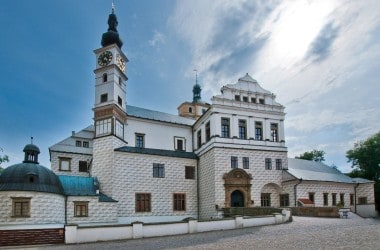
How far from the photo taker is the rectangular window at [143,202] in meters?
29.5

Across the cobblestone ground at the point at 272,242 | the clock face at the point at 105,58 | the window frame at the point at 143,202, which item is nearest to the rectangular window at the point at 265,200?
the window frame at the point at 143,202

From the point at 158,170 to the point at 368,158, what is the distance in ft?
86.7

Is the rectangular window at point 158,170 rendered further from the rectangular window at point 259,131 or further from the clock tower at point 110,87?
the rectangular window at point 259,131

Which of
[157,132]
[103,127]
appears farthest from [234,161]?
[103,127]

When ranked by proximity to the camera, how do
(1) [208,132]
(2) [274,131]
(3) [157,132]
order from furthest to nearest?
(3) [157,132] → (2) [274,131] → (1) [208,132]

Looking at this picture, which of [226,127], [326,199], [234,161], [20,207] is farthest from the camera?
[326,199]

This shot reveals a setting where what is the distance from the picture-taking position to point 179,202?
3162 cm

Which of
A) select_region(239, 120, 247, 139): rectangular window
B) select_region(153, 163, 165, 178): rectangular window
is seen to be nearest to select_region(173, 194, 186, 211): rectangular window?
select_region(153, 163, 165, 178): rectangular window

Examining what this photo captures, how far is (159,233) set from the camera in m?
18.4

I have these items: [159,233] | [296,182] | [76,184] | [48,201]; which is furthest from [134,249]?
[296,182]

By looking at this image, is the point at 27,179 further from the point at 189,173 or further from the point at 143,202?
the point at 189,173

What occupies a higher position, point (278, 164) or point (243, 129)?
point (243, 129)

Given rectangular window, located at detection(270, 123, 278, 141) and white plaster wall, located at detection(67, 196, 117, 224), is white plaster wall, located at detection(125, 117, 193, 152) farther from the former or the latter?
rectangular window, located at detection(270, 123, 278, 141)

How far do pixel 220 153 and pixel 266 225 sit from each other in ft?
34.1
